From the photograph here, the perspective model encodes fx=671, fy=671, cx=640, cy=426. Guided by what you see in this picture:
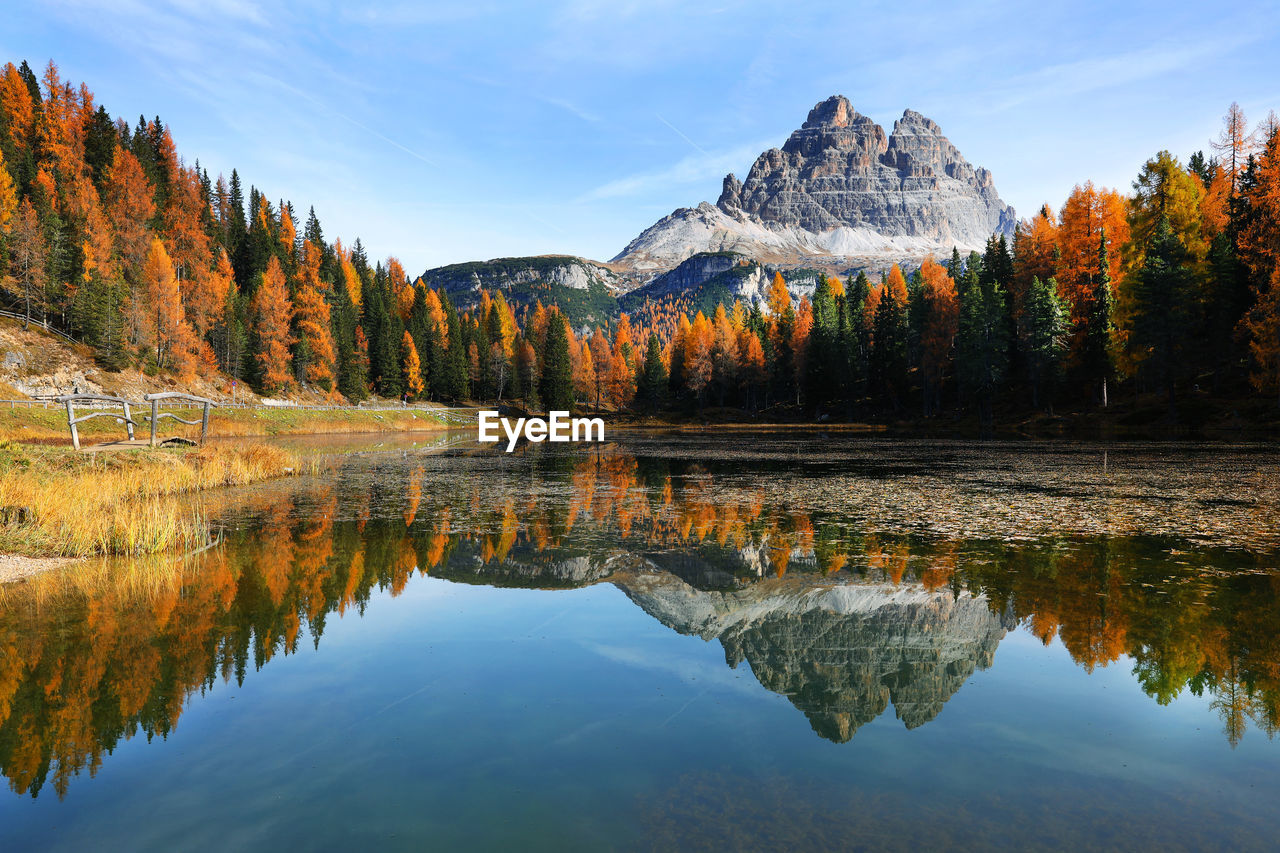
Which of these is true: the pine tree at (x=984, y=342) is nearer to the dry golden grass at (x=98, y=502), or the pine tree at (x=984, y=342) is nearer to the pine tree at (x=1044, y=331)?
the pine tree at (x=1044, y=331)

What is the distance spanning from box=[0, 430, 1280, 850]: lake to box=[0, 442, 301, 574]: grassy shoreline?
4.20 ft

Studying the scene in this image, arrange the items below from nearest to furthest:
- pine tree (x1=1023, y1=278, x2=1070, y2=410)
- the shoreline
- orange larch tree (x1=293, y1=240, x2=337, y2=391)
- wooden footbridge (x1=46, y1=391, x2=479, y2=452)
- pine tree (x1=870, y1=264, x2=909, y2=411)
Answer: the shoreline → wooden footbridge (x1=46, y1=391, x2=479, y2=452) → pine tree (x1=1023, y1=278, x2=1070, y2=410) → pine tree (x1=870, y1=264, x2=909, y2=411) → orange larch tree (x1=293, y1=240, x2=337, y2=391)

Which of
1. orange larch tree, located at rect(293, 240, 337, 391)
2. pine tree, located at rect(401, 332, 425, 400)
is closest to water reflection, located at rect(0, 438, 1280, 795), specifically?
orange larch tree, located at rect(293, 240, 337, 391)

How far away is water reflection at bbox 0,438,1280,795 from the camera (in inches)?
274

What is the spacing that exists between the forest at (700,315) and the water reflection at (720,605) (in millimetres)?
42876

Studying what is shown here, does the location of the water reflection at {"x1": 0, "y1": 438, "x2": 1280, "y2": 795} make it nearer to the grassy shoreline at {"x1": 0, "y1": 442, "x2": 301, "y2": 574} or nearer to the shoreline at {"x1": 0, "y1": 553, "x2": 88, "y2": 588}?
the shoreline at {"x1": 0, "y1": 553, "x2": 88, "y2": 588}

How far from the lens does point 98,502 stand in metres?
15.7

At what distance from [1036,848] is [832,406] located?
86546 mm

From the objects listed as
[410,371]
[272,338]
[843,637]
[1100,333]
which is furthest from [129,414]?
[410,371]

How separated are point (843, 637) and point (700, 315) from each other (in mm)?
107535

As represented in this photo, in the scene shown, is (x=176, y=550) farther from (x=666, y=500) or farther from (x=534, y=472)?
(x=534, y=472)

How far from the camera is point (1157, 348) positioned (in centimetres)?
4684

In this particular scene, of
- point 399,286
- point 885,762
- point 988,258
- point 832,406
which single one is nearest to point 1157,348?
point 988,258

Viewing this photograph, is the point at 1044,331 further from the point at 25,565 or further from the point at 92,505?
the point at 25,565
